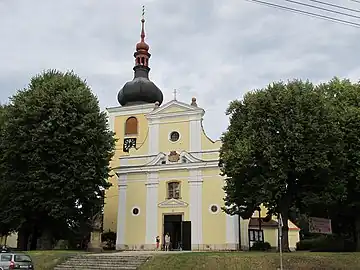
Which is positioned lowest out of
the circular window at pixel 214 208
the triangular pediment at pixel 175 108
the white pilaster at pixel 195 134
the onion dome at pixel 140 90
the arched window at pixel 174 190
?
the circular window at pixel 214 208

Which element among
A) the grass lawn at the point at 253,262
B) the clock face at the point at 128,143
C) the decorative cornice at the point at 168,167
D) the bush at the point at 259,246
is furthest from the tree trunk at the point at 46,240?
the bush at the point at 259,246

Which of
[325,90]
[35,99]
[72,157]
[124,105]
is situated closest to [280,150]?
[325,90]

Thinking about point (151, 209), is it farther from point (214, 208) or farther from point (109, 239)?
point (109, 239)

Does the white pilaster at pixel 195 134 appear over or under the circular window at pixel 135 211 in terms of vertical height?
over

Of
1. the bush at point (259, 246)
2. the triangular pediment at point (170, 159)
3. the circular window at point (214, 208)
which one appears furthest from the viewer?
the triangular pediment at point (170, 159)

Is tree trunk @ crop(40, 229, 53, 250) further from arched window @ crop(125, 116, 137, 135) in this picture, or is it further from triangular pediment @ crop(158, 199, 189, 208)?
arched window @ crop(125, 116, 137, 135)

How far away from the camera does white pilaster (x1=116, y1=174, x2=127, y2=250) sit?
130 feet

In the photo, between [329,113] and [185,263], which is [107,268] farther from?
[329,113]

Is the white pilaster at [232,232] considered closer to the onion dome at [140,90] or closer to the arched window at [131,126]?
the arched window at [131,126]

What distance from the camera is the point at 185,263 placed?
22703mm

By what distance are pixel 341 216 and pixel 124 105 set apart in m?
24.3

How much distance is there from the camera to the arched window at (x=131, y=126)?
153ft

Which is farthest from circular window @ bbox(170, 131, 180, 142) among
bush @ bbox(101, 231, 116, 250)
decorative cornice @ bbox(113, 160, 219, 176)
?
bush @ bbox(101, 231, 116, 250)

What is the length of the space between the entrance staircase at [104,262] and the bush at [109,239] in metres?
14.2
